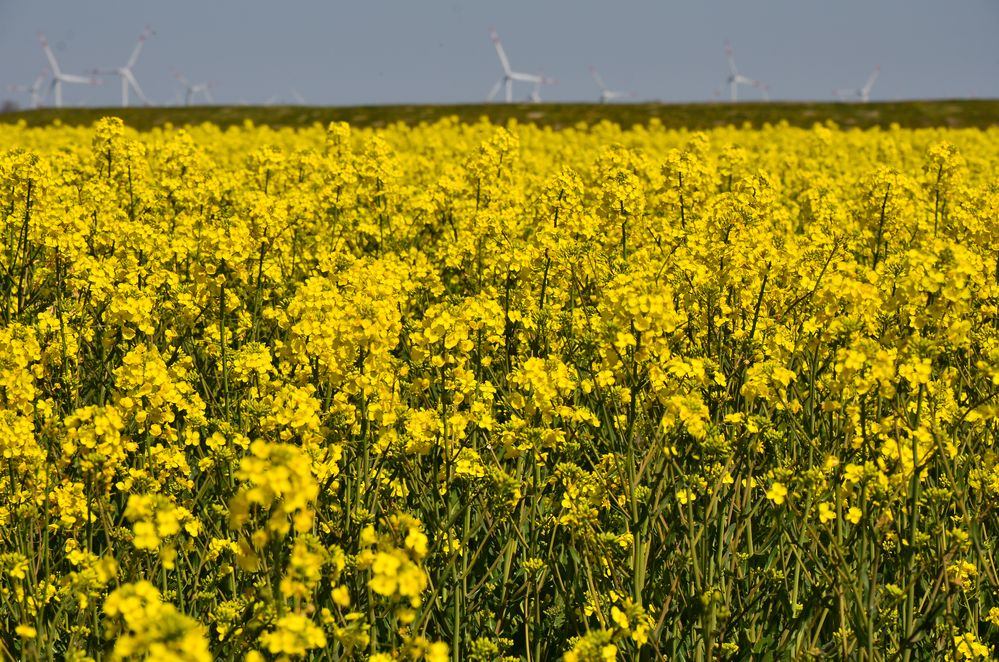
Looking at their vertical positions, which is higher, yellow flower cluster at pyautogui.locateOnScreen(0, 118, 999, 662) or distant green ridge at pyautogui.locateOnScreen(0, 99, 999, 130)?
distant green ridge at pyautogui.locateOnScreen(0, 99, 999, 130)

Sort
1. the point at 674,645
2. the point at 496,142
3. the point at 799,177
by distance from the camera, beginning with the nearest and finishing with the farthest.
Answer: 1. the point at 674,645
2. the point at 496,142
3. the point at 799,177

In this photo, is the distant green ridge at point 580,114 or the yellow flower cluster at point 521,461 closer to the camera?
the yellow flower cluster at point 521,461

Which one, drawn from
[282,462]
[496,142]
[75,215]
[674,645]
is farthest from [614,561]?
[496,142]

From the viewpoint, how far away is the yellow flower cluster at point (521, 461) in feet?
13.7

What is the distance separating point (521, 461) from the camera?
17.5 feet

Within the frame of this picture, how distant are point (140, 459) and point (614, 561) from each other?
2772 millimetres

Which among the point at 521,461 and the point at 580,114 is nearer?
the point at 521,461

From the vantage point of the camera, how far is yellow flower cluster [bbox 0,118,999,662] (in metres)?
4.17

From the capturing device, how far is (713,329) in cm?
652

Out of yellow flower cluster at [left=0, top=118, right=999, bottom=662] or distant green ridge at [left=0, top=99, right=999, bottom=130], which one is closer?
yellow flower cluster at [left=0, top=118, right=999, bottom=662]

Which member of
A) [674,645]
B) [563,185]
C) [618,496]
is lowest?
[674,645]

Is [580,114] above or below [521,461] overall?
above

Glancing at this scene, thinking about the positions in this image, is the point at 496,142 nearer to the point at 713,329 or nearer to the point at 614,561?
the point at 713,329

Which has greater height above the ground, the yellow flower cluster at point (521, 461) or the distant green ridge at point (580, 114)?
the distant green ridge at point (580, 114)
